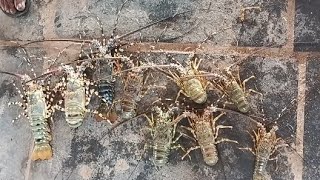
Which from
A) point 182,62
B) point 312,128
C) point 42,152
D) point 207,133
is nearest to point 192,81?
point 182,62

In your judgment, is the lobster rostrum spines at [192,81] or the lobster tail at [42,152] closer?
the lobster rostrum spines at [192,81]

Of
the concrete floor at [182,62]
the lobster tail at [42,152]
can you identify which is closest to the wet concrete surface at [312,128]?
the concrete floor at [182,62]

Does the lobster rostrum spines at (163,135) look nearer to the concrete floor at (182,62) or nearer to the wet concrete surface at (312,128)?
the concrete floor at (182,62)

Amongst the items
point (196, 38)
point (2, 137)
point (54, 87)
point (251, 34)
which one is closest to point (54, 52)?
point (54, 87)

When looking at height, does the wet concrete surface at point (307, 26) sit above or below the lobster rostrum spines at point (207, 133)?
above

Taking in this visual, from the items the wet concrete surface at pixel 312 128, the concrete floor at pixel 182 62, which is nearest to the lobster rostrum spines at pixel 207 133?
the concrete floor at pixel 182 62

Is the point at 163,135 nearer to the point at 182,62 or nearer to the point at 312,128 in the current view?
the point at 182,62

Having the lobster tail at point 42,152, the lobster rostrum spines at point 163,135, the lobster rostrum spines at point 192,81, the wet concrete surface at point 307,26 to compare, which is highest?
the wet concrete surface at point 307,26

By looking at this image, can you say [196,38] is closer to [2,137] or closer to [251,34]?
[251,34]

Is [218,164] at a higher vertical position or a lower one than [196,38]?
lower
